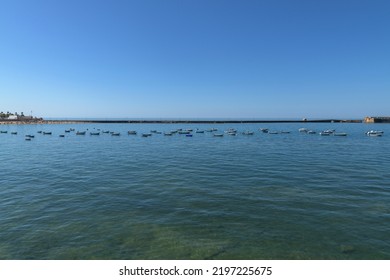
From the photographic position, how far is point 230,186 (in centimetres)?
2630

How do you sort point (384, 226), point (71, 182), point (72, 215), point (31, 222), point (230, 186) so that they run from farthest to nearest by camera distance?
point (71, 182), point (230, 186), point (72, 215), point (31, 222), point (384, 226)

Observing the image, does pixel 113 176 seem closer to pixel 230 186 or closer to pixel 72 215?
pixel 72 215

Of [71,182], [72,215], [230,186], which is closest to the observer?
[72,215]

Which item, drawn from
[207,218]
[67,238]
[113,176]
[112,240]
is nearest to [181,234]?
[207,218]

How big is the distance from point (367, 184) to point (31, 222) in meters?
31.7

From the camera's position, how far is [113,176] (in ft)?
103

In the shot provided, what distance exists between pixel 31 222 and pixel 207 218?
1254 centimetres

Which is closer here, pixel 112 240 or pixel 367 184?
pixel 112 240

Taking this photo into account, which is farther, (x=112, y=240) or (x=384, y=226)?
(x=384, y=226)

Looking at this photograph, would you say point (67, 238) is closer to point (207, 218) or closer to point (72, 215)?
point (72, 215)

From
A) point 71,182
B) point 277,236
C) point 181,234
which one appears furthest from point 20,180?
point 277,236

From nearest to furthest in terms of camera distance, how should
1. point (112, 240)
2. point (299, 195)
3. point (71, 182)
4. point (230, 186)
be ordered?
point (112, 240) → point (299, 195) → point (230, 186) → point (71, 182)

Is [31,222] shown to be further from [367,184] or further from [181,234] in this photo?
[367,184]

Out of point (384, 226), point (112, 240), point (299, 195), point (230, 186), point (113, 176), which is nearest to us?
point (112, 240)
